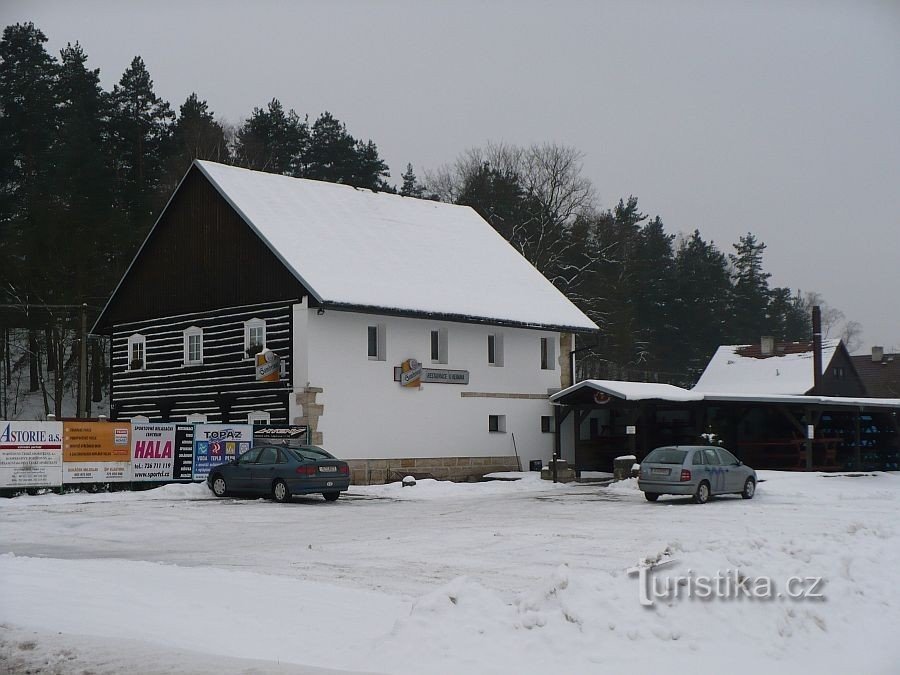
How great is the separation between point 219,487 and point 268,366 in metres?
6.53

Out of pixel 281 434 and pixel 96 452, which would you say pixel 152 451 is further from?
pixel 281 434

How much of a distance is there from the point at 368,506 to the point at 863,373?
68.1 metres

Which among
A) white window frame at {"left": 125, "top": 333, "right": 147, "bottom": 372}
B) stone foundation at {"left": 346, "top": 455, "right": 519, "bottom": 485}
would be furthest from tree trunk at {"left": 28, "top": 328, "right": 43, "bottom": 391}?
stone foundation at {"left": 346, "top": 455, "right": 519, "bottom": 485}

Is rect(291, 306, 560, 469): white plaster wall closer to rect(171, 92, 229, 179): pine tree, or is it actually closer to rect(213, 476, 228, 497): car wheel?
rect(213, 476, 228, 497): car wheel

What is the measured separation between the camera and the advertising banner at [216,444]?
114ft

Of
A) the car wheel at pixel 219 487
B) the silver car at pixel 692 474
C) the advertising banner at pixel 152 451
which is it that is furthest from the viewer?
the advertising banner at pixel 152 451

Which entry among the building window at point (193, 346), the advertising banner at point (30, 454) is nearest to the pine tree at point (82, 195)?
the building window at point (193, 346)

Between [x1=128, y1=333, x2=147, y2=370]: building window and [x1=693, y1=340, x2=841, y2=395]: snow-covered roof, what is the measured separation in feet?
115

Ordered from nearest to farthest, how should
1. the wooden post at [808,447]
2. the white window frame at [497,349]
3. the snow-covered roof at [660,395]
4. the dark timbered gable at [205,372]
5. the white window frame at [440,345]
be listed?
the dark timbered gable at [205,372] → the snow-covered roof at [660,395] → the white window frame at [440,345] → the wooden post at [808,447] → the white window frame at [497,349]

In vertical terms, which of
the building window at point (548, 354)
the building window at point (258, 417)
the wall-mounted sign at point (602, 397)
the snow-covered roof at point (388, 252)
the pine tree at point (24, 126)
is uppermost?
the pine tree at point (24, 126)

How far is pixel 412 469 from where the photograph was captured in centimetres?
3925

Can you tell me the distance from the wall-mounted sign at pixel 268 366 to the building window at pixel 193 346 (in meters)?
5.02

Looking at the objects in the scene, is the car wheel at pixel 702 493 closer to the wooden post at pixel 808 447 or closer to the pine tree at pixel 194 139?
the wooden post at pixel 808 447

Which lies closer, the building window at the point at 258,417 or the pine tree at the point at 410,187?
the building window at the point at 258,417
